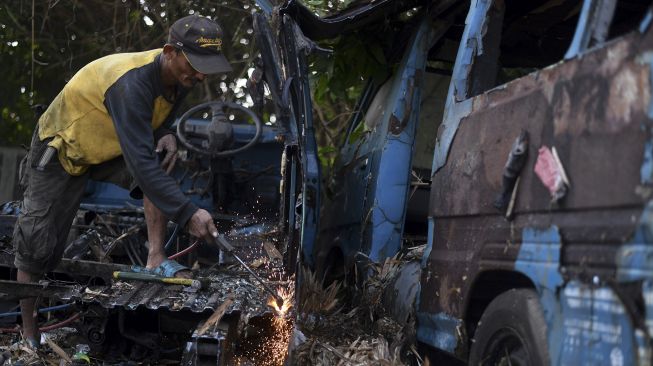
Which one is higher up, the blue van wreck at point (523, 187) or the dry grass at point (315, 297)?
the blue van wreck at point (523, 187)

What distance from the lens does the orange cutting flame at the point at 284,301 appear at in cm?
426

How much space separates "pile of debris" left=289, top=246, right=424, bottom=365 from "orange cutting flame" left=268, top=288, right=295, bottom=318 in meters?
0.07

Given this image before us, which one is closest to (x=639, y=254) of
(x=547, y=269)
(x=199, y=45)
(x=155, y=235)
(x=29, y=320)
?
(x=547, y=269)

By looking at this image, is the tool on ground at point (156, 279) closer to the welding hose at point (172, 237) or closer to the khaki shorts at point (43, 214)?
the khaki shorts at point (43, 214)

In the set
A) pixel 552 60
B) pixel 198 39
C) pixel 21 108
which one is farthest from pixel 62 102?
pixel 21 108

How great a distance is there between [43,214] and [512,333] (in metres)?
2.86

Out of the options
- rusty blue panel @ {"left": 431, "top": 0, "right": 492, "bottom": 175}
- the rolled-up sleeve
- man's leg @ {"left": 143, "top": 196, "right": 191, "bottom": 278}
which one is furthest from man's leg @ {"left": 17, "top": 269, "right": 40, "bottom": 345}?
rusty blue panel @ {"left": 431, "top": 0, "right": 492, "bottom": 175}

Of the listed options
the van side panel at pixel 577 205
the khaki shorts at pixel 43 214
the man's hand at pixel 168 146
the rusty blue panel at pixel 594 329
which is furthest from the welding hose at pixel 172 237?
the rusty blue panel at pixel 594 329

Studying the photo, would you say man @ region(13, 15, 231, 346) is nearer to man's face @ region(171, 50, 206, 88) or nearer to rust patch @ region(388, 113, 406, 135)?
man's face @ region(171, 50, 206, 88)

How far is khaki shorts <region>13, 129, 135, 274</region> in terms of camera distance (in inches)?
183

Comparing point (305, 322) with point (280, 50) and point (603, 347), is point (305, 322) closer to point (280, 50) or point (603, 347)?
point (280, 50)

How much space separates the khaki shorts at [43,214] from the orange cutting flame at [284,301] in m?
1.32

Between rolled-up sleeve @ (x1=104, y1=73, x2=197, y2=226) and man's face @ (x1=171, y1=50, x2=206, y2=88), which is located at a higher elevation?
man's face @ (x1=171, y1=50, x2=206, y2=88)

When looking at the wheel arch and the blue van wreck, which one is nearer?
the blue van wreck
